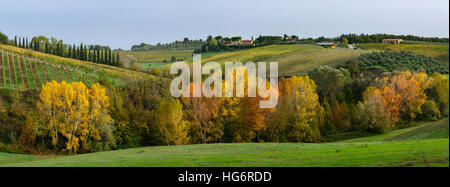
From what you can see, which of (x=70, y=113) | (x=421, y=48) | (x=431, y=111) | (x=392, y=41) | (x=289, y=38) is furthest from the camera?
(x=289, y=38)

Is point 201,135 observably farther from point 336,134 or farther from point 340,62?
point 340,62

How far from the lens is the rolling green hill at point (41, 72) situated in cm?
7816

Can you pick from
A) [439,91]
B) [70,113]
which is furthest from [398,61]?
[70,113]

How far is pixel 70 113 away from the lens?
58812 millimetres

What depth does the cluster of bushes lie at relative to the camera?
97.9m

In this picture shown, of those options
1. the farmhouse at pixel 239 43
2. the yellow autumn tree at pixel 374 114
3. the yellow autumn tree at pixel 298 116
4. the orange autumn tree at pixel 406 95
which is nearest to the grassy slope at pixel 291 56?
the farmhouse at pixel 239 43

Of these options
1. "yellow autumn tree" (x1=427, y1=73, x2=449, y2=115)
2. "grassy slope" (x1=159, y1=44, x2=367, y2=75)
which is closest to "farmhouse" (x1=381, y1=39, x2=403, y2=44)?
"grassy slope" (x1=159, y1=44, x2=367, y2=75)

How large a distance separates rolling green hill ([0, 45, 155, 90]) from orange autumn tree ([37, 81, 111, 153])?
1761 cm

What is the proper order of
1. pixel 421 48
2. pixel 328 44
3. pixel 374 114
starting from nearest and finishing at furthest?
pixel 374 114, pixel 421 48, pixel 328 44

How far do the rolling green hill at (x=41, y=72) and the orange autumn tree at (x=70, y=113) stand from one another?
17.6m

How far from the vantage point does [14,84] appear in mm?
75062

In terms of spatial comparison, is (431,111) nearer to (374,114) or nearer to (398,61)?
(374,114)

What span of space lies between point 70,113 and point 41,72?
3373cm

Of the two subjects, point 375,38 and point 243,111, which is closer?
point 243,111
